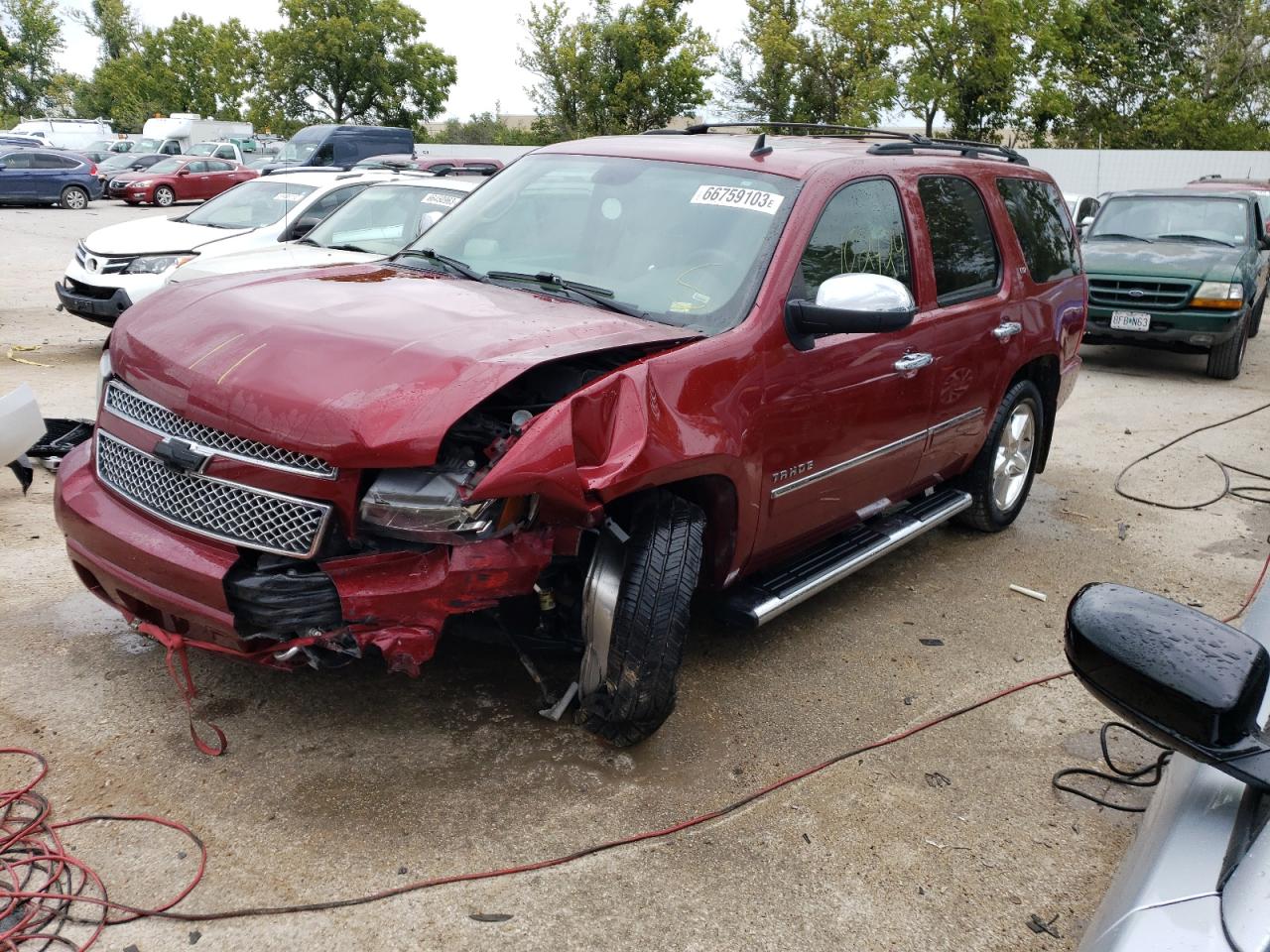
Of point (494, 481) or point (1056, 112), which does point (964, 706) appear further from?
point (1056, 112)

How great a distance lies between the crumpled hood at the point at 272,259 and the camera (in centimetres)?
734

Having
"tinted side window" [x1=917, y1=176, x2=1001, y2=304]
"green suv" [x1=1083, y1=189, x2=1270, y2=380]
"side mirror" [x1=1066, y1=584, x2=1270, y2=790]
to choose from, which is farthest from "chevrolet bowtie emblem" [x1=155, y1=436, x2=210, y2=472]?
"green suv" [x1=1083, y1=189, x2=1270, y2=380]

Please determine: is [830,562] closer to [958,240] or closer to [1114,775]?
[1114,775]

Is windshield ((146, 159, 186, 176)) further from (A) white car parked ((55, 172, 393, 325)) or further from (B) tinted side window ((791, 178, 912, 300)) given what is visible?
(B) tinted side window ((791, 178, 912, 300))

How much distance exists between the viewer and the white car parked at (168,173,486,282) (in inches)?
301

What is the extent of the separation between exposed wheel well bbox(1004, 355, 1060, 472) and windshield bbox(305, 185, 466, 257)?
4571mm

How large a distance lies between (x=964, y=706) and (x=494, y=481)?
85.0 inches

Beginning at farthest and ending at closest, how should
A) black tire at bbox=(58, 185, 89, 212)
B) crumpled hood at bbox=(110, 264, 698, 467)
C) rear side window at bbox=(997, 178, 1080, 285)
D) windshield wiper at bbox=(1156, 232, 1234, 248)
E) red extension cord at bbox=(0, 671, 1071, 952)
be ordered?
black tire at bbox=(58, 185, 89, 212) < windshield wiper at bbox=(1156, 232, 1234, 248) < rear side window at bbox=(997, 178, 1080, 285) < crumpled hood at bbox=(110, 264, 698, 467) < red extension cord at bbox=(0, 671, 1071, 952)

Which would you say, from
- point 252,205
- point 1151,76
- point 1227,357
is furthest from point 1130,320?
point 1151,76

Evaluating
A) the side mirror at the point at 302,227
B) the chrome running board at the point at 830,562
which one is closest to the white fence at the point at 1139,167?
the side mirror at the point at 302,227

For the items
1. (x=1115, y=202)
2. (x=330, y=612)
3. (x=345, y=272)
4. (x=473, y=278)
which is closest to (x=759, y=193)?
(x=473, y=278)

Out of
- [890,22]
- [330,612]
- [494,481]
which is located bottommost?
[330,612]

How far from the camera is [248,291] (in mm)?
3545

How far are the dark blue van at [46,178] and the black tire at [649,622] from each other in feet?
92.9
